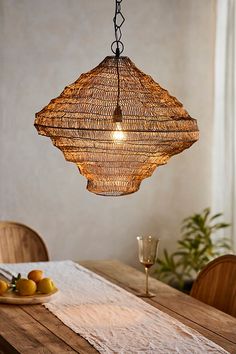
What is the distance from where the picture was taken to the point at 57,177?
199 inches

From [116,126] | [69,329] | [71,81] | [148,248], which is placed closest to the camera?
[116,126]

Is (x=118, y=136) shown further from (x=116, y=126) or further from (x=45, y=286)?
(x=45, y=286)

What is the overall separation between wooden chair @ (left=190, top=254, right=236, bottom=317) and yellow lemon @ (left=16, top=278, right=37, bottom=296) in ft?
2.25

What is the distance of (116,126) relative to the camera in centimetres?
258

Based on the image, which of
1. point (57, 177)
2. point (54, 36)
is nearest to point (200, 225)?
point (57, 177)

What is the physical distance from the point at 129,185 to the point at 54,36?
7.95 feet

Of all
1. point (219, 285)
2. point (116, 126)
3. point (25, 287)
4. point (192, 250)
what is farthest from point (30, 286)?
point (192, 250)

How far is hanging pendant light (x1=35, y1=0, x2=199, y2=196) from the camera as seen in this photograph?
102 inches

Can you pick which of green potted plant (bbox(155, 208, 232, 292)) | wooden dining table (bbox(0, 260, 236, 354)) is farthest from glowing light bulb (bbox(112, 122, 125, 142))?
green potted plant (bbox(155, 208, 232, 292))

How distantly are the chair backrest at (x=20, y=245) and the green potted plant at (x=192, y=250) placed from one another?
130 centimetres

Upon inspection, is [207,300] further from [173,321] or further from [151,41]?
[151,41]

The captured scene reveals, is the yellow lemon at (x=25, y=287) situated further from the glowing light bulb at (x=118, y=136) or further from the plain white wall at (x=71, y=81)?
the plain white wall at (x=71, y=81)

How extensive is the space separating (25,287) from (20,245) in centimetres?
95

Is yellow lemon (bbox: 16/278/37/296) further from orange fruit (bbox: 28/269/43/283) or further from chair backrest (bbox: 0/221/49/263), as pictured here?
chair backrest (bbox: 0/221/49/263)
